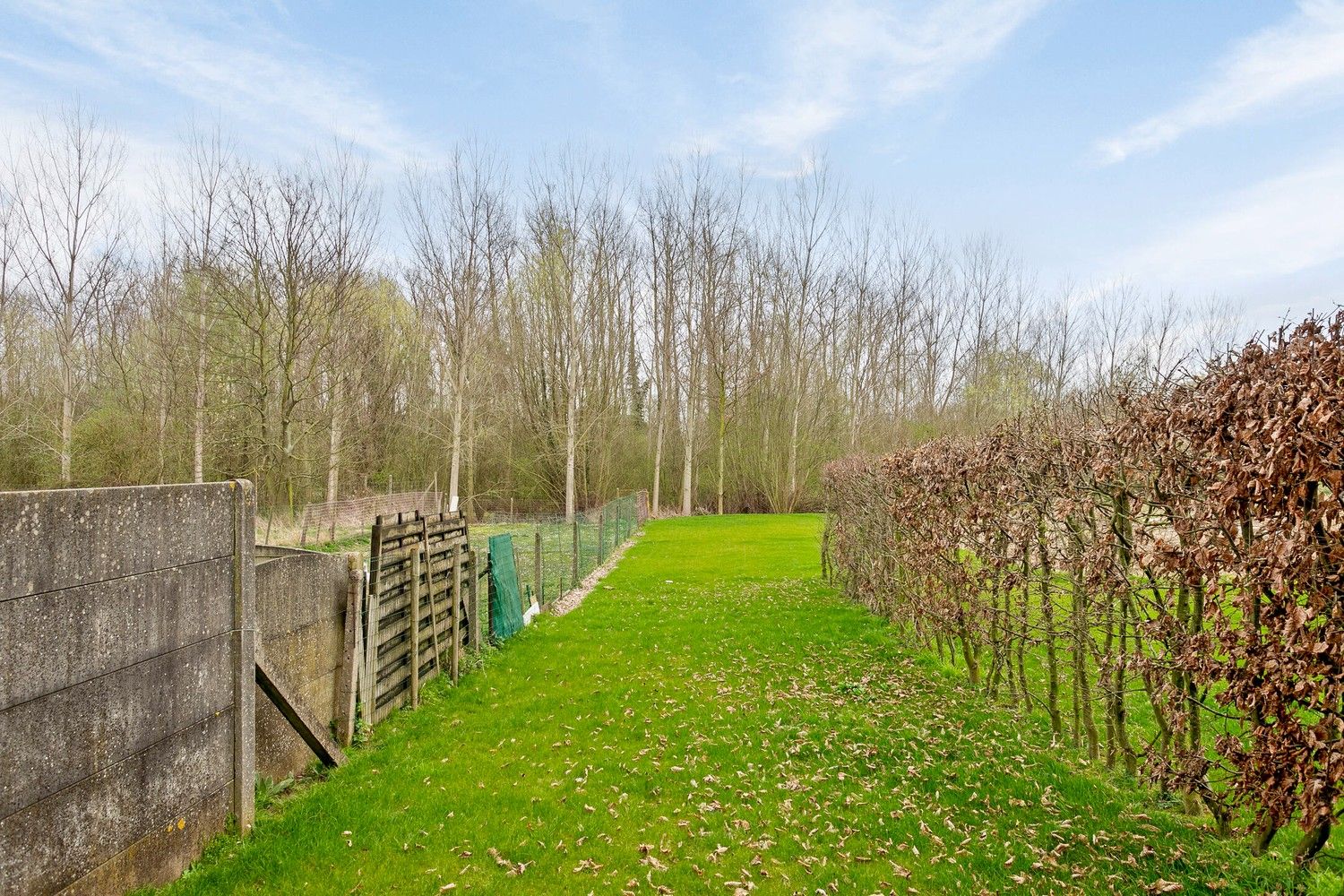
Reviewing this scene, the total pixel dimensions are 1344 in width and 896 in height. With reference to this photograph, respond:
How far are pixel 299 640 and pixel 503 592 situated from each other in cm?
452

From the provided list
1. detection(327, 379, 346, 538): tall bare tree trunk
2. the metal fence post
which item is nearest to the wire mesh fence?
the metal fence post

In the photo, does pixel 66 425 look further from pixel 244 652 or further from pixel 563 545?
pixel 244 652

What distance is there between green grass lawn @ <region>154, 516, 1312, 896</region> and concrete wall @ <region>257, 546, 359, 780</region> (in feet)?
1.19

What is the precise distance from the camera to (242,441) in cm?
2077

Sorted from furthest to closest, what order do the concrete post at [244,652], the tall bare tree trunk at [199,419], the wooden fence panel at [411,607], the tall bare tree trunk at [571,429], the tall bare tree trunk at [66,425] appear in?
the tall bare tree trunk at [571,429] < the tall bare tree trunk at [66,425] < the tall bare tree trunk at [199,419] < the wooden fence panel at [411,607] < the concrete post at [244,652]

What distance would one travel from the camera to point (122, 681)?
10.4 ft

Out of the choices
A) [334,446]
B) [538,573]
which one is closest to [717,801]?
[538,573]

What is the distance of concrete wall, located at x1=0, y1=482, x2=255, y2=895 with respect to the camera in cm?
271

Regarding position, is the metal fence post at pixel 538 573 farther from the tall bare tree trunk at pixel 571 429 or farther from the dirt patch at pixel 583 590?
the tall bare tree trunk at pixel 571 429

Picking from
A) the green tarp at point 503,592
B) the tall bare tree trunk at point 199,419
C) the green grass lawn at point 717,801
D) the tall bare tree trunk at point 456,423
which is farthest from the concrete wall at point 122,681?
the tall bare tree trunk at point 456,423

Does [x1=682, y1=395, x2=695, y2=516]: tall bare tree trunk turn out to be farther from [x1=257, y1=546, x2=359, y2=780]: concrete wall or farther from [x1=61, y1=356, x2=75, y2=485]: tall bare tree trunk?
Result: [x1=257, y1=546, x2=359, y2=780]: concrete wall

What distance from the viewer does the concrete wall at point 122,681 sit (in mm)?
2707

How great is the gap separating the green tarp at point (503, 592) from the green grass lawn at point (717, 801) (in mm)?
820

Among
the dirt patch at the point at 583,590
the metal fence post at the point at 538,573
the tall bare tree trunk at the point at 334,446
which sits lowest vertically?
the dirt patch at the point at 583,590
